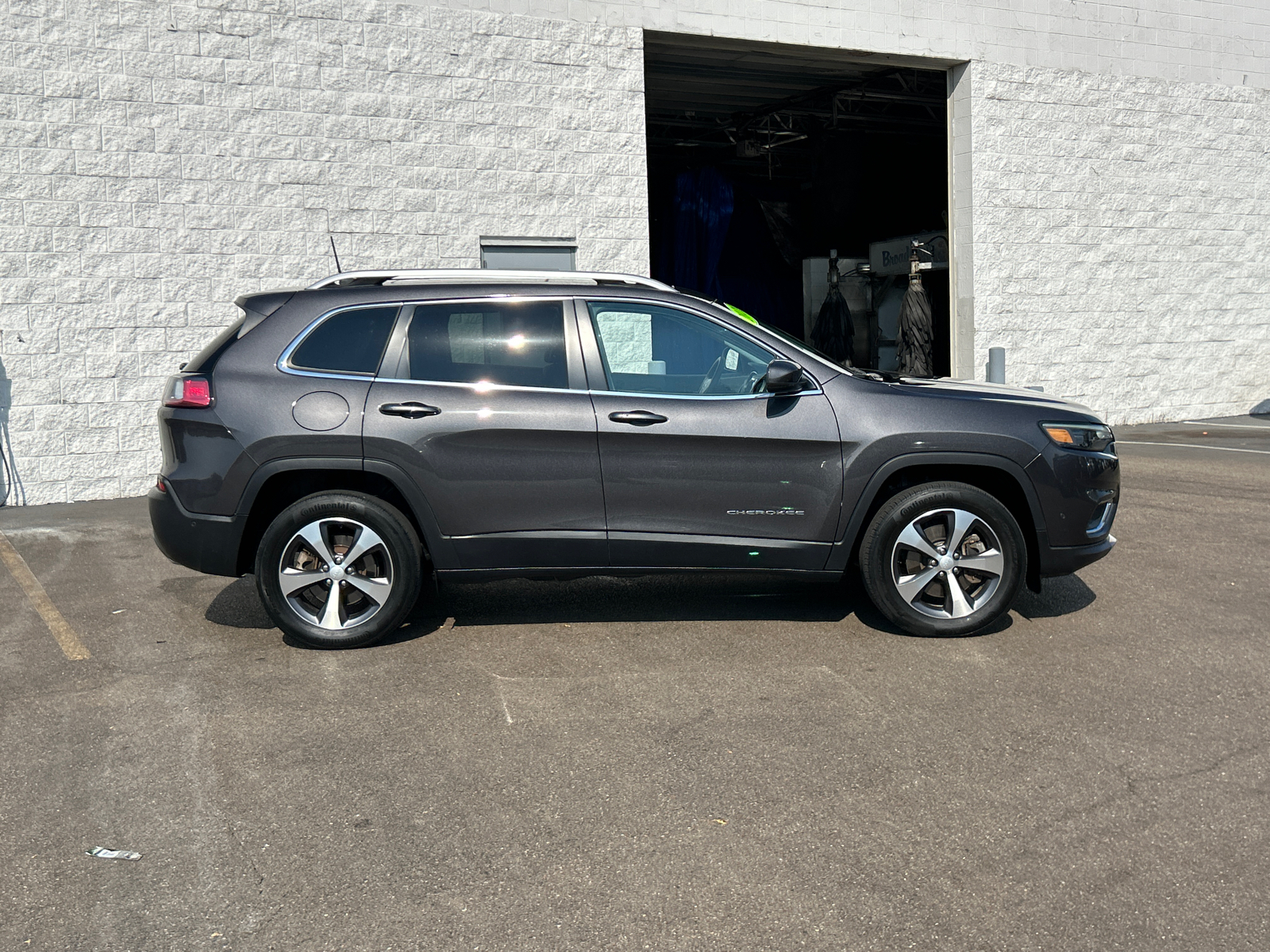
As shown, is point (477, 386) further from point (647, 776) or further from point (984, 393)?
point (984, 393)

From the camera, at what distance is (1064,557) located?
5645 millimetres

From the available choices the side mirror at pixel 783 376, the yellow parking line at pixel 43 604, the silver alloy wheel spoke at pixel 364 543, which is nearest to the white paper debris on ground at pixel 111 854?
the silver alloy wheel spoke at pixel 364 543

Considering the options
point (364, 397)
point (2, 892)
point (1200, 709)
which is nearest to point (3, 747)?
point (2, 892)

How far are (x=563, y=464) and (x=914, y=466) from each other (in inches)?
68.5

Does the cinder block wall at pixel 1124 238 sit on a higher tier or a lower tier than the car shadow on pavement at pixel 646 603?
higher

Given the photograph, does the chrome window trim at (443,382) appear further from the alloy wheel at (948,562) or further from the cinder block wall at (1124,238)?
the cinder block wall at (1124,238)

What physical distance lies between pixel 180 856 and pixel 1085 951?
2577 millimetres

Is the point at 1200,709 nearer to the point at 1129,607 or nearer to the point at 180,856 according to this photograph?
the point at 1129,607

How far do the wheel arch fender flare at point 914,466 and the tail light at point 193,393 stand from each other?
10.3 feet

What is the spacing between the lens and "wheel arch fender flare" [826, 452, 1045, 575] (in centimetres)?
555

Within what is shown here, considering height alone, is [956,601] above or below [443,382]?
below

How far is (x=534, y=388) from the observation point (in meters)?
5.59

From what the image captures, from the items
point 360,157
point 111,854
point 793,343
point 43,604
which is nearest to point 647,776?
point 111,854

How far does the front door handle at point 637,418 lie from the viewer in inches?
217
